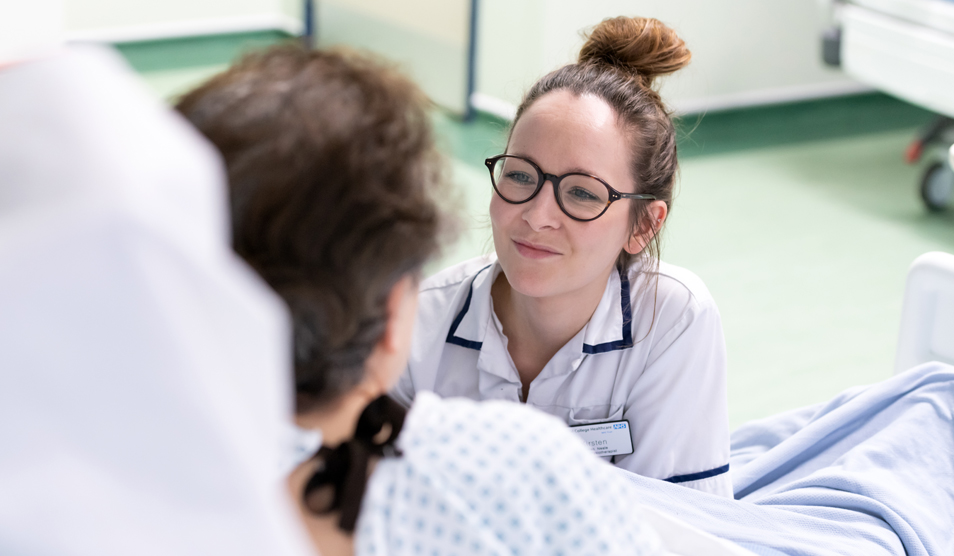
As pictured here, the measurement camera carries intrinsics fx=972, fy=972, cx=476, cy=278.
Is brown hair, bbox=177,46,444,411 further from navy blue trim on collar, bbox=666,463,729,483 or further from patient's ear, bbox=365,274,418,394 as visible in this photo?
navy blue trim on collar, bbox=666,463,729,483

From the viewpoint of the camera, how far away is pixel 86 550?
55 cm

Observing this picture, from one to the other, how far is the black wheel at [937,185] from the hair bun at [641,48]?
9.49ft

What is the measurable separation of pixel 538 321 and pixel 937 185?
10.4ft

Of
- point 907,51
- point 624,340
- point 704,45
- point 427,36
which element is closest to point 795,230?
point 907,51

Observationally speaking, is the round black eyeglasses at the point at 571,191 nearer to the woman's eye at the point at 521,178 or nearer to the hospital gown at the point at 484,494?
the woman's eye at the point at 521,178

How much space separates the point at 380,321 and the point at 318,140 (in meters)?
0.16

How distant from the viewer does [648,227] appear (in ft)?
5.54

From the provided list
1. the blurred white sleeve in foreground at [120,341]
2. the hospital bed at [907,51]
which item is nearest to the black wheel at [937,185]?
the hospital bed at [907,51]

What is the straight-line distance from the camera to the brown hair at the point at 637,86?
5.36 feet

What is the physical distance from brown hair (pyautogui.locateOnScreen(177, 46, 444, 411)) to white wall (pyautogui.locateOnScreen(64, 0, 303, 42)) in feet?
20.4

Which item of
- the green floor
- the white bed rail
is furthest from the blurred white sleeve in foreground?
the white bed rail

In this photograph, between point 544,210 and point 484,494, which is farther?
point 544,210

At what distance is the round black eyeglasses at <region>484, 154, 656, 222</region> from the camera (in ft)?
5.13

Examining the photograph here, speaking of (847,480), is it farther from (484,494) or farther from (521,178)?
(484,494)
